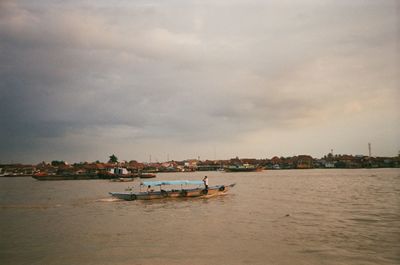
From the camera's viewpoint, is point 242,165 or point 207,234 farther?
point 242,165

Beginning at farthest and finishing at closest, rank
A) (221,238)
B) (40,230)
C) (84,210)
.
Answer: (84,210), (40,230), (221,238)

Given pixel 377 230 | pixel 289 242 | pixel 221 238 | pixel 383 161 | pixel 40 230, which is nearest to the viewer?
pixel 289 242

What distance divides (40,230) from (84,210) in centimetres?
658

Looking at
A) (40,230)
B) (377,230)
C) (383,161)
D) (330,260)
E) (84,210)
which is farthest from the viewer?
(383,161)

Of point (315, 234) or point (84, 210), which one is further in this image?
point (84, 210)

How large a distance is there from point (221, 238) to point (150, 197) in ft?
47.2

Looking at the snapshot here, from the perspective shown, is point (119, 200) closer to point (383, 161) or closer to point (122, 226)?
point (122, 226)

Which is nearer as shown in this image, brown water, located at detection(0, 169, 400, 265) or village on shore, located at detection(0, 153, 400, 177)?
brown water, located at detection(0, 169, 400, 265)

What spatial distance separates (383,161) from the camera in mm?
130875

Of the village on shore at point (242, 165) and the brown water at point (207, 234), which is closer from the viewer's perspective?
the brown water at point (207, 234)

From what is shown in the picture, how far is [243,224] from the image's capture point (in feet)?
52.4

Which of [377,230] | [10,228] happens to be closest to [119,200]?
[10,228]

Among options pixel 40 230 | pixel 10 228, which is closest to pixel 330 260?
pixel 40 230

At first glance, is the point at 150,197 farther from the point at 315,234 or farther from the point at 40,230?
the point at 315,234
